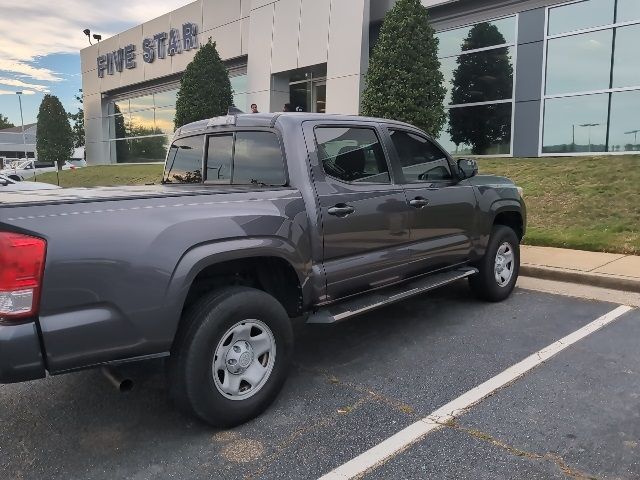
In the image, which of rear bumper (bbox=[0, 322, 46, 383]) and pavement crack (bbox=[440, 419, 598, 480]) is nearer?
rear bumper (bbox=[0, 322, 46, 383])

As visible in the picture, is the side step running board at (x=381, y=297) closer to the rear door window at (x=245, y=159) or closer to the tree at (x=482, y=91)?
the rear door window at (x=245, y=159)

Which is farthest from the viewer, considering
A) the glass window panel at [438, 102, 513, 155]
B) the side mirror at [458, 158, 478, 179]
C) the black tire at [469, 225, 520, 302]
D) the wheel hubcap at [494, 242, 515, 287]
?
the glass window panel at [438, 102, 513, 155]

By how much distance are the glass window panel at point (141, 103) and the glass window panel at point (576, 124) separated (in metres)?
22.8

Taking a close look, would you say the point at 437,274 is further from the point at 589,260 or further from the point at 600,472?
the point at 589,260

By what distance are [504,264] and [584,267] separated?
1.69 metres

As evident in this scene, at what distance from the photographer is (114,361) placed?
270 centimetres

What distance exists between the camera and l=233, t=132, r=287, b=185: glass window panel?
12.3ft

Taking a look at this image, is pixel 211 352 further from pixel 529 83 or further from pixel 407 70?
pixel 529 83

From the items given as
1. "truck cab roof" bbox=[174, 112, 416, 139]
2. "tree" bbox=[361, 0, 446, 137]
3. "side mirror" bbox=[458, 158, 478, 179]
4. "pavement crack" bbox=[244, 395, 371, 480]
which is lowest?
"pavement crack" bbox=[244, 395, 371, 480]

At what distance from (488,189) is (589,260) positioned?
2.67 metres

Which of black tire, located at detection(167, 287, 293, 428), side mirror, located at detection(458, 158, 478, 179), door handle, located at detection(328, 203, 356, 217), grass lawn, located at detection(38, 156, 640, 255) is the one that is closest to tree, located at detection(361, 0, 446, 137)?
grass lawn, located at detection(38, 156, 640, 255)

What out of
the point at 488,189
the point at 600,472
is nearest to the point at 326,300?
the point at 600,472

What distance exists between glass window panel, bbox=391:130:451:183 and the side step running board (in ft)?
2.90

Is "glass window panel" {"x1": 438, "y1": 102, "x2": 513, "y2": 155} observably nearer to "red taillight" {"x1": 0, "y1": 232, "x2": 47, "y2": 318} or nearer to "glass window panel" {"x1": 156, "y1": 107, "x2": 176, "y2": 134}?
"red taillight" {"x1": 0, "y1": 232, "x2": 47, "y2": 318}
